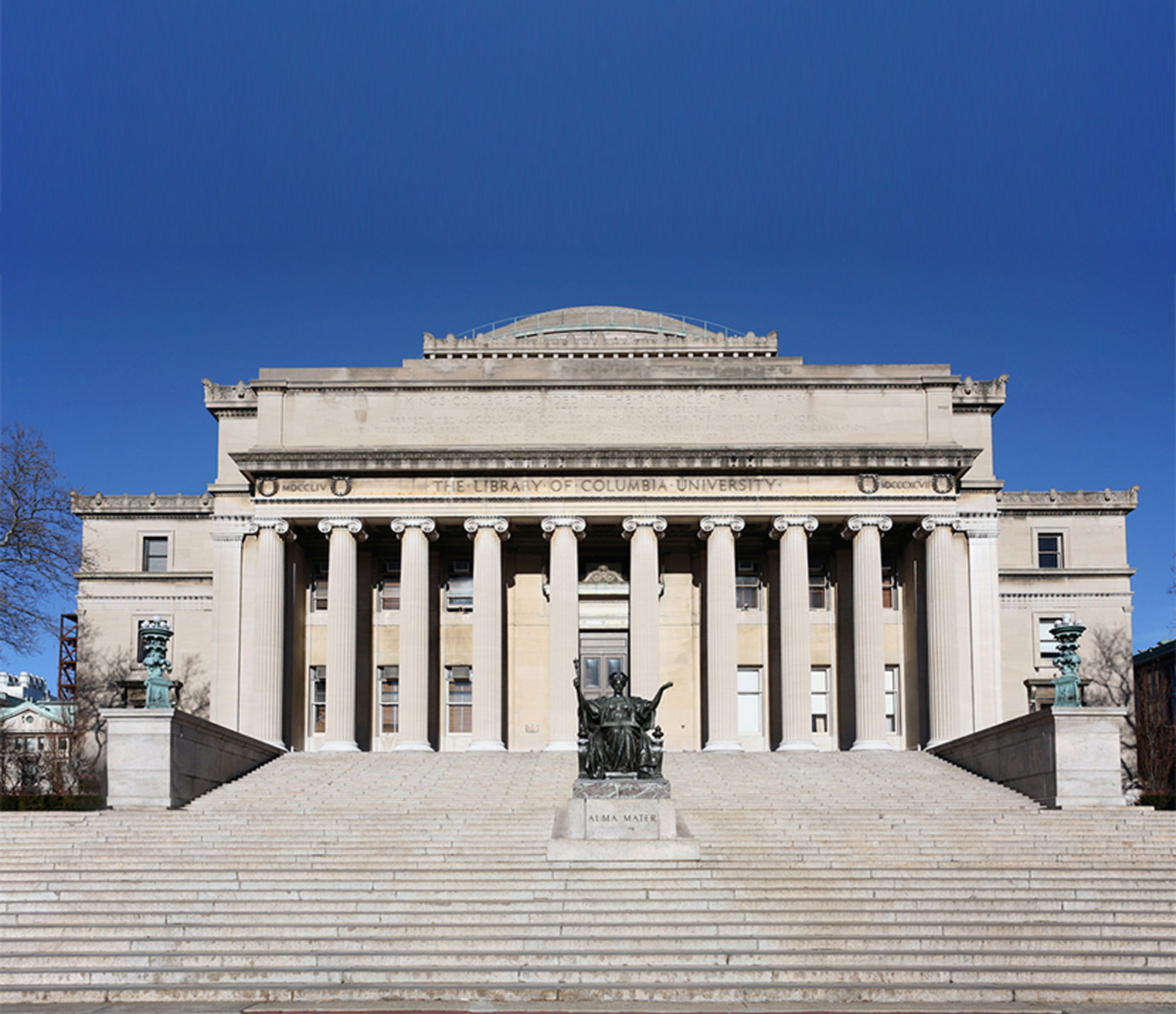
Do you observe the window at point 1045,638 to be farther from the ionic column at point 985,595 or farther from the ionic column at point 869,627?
the ionic column at point 869,627

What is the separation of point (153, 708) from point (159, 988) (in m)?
13.7

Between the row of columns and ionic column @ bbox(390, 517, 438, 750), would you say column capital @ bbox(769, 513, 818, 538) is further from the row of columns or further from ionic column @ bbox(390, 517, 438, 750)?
ionic column @ bbox(390, 517, 438, 750)

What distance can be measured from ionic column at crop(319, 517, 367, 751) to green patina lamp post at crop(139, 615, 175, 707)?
37.3 ft

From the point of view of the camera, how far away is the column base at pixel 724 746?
157 feet

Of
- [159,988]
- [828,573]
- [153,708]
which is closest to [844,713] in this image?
[828,573]

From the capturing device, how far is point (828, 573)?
53.2m

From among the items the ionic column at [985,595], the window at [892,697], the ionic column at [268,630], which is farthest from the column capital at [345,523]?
the ionic column at [985,595]

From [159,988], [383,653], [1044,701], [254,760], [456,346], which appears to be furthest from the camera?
[456,346]

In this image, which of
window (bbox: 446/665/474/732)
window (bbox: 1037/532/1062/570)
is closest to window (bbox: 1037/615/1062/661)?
window (bbox: 1037/532/1062/570)

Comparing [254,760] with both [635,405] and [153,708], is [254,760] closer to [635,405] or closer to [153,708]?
[153,708]

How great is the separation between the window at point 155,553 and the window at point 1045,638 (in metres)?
36.1

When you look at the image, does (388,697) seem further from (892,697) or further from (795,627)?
(892,697)

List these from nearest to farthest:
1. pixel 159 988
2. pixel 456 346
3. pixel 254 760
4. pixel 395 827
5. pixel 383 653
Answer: pixel 159 988, pixel 395 827, pixel 254 760, pixel 383 653, pixel 456 346

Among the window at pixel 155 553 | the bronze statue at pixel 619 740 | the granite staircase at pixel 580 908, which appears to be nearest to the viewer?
the granite staircase at pixel 580 908
